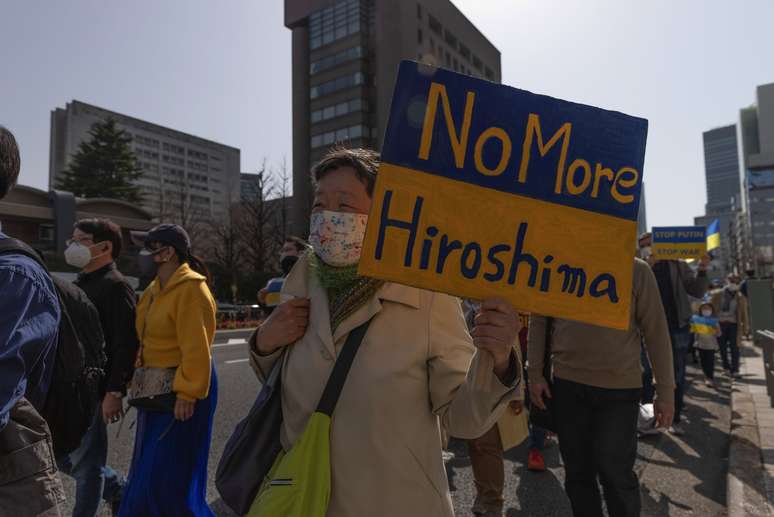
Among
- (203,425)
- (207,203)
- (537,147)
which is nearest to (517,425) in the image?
(203,425)

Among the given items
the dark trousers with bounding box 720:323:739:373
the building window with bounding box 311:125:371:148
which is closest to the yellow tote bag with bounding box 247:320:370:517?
the dark trousers with bounding box 720:323:739:373

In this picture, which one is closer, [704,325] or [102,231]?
[102,231]

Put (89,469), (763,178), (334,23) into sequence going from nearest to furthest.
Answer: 1. (89,469)
2. (334,23)
3. (763,178)

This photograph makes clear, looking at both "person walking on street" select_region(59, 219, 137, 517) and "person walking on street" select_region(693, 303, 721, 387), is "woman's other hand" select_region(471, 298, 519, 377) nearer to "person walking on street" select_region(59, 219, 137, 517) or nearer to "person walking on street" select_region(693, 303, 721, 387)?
"person walking on street" select_region(59, 219, 137, 517)

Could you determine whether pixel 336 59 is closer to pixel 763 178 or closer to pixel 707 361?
pixel 707 361

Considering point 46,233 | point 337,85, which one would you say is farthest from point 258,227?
point 337,85

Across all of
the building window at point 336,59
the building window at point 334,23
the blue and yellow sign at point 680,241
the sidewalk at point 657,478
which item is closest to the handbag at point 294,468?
the sidewalk at point 657,478

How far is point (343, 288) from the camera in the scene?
1.72 metres

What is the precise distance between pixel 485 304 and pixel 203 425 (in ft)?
7.76

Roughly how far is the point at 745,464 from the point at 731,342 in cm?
578

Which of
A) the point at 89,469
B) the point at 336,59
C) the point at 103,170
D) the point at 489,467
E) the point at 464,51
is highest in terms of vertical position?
the point at 464,51

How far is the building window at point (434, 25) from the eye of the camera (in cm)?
6190

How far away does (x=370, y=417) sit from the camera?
4.87 feet

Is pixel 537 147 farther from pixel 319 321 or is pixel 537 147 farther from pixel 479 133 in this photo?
pixel 319 321
